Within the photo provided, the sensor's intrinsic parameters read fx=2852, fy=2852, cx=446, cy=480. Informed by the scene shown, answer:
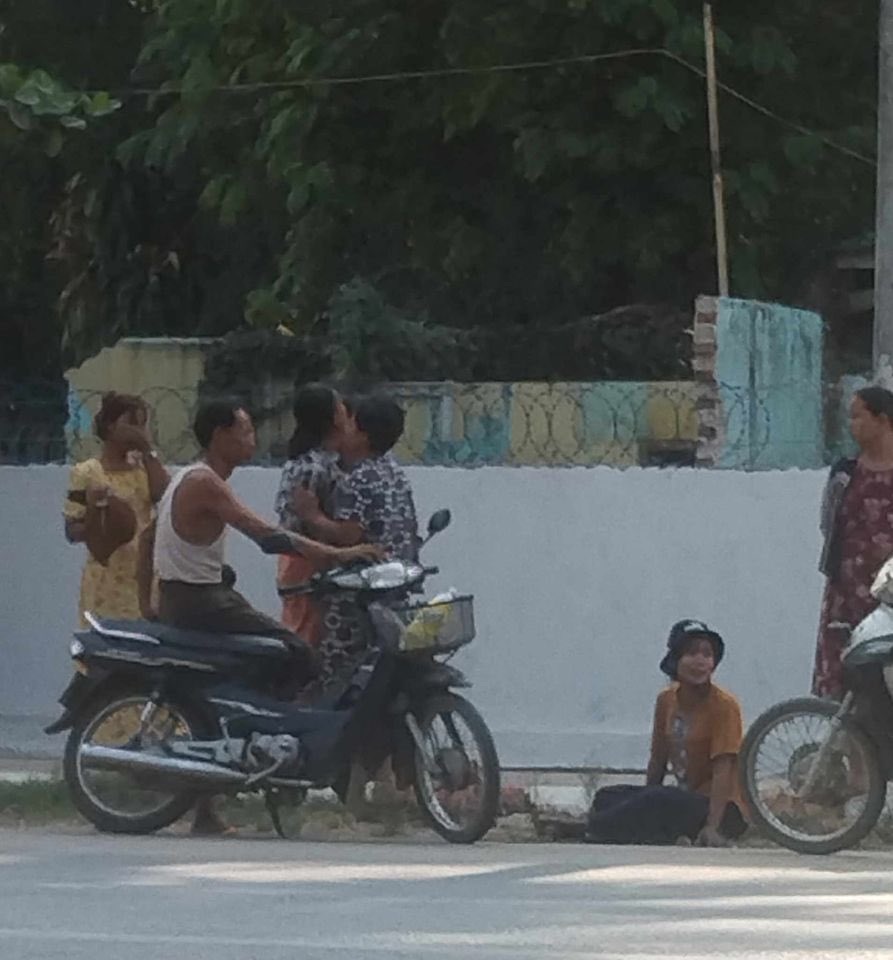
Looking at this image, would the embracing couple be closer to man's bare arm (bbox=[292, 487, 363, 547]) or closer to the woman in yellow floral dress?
man's bare arm (bbox=[292, 487, 363, 547])

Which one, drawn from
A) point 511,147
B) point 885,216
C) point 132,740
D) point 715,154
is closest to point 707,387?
point 885,216

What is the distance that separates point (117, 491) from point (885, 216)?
3.91 meters

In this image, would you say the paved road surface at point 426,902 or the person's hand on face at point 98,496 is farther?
the person's hand on face at point 98,496

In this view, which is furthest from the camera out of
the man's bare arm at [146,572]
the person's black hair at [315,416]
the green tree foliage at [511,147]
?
the green tree foliage at [511,147]

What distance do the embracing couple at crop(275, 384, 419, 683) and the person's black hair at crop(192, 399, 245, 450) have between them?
0.48 m

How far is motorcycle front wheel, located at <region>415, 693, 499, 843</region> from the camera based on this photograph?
991 centimetres

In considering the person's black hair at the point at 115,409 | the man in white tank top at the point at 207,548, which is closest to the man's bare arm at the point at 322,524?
the man in white tank top at the point at 207,548

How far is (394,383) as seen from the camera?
1588cm

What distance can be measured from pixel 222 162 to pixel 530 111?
10.9 ft

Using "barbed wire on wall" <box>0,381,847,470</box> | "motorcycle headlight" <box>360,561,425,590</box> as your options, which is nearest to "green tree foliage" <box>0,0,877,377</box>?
"barbed wire on wall" <box>0,381,847,470</box>

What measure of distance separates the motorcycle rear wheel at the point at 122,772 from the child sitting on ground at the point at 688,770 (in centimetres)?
155

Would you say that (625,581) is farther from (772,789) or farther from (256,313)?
(256,313)

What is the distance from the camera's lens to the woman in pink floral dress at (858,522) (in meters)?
10.8

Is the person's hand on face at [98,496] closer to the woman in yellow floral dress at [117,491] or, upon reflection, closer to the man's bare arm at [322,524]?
the woman in yellow floral dress at [117,491]
